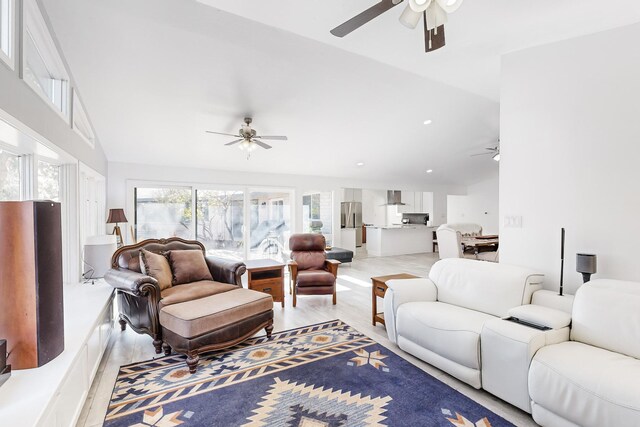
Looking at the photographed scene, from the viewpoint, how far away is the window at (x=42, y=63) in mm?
2125

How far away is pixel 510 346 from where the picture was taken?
6.49 feet

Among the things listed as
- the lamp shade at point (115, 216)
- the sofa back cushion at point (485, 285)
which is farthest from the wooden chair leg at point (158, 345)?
the lamp shade at point (115, 216)

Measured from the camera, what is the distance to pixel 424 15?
6.28 feet

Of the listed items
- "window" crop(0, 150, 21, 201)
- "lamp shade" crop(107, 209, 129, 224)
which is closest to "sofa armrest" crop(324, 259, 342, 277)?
"window" crop(0, 150, 21, 201)

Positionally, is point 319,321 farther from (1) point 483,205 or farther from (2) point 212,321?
(1) point 483,205

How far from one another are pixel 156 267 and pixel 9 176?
1.35 m

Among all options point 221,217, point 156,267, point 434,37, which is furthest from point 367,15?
point 221,217

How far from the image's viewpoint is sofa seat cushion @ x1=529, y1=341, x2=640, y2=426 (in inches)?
58.9

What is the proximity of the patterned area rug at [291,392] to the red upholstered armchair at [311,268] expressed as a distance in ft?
4.21

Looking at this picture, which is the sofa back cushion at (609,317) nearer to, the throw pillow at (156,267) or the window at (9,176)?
the throw pillow at (156,267)

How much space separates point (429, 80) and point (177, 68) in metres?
3.22

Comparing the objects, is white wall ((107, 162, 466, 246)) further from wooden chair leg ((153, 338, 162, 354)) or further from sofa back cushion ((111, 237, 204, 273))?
wooden chair leg ((153, 338, 162, 354))

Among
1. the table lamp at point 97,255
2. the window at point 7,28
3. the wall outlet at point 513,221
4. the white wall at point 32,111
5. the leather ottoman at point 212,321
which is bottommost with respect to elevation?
the leather ottoman at point 212,321

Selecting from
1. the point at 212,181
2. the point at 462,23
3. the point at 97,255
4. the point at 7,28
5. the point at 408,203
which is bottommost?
the point at 97,255
